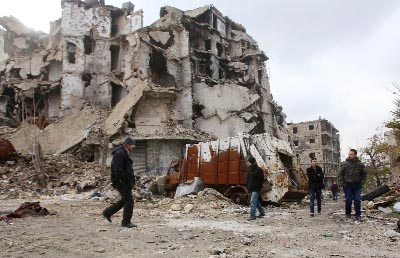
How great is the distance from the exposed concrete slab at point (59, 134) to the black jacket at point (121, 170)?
65.4 feet

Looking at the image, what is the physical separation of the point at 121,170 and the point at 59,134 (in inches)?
882

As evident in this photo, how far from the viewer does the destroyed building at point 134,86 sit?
27031mm

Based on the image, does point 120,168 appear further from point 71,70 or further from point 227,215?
point 71,70

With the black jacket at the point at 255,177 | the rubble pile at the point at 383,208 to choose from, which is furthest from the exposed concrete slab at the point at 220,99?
the black jacket at the point at 255,177

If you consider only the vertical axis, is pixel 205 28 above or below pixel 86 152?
above

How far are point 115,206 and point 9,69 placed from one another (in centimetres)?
3363

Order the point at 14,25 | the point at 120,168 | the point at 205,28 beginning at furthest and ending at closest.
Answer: the point at 14,25, the point at 205,28, the point at 120,168

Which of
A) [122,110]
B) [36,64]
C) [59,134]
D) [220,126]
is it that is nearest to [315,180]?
[122,110]

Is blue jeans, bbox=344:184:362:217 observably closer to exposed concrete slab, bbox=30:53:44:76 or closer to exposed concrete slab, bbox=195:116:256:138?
exposed concrete slab, bbox=195:116:256:138

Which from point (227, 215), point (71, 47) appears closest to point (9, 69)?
point (71, 47)

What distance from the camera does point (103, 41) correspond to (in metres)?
33.5

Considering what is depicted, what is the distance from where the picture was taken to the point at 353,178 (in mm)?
7938

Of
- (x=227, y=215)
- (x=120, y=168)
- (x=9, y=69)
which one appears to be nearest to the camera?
(x=120, y=168)

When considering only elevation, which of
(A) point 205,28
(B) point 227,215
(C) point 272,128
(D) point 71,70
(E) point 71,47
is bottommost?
(B) point 227,215
